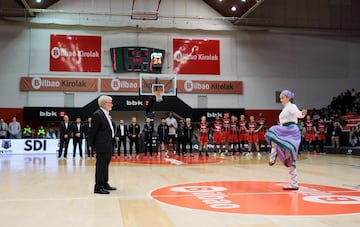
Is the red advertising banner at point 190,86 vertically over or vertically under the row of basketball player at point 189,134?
over

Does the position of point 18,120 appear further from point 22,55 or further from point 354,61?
point 354,61

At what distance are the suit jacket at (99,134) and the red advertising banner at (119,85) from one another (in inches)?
643

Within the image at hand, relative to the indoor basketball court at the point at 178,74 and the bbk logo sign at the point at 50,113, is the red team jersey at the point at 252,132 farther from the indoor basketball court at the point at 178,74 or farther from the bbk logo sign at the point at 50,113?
the bbk logo sign at the point at 50,113

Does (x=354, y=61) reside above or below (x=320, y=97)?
above

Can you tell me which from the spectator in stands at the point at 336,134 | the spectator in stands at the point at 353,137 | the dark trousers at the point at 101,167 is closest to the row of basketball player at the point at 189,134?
the spectator in stands at the point at 336,134

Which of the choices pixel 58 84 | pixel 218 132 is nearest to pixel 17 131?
pixel 58 84

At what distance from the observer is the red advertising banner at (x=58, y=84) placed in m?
21.5

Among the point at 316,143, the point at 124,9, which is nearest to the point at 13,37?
the point at 124,9

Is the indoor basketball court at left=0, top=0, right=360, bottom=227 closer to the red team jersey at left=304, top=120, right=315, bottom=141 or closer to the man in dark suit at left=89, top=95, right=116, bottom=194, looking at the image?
the red team jersey at left=304, top=120, right=315, bottom=141

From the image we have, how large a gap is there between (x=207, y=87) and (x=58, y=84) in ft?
29.8

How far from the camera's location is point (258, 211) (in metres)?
4.34

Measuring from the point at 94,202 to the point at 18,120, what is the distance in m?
18.1

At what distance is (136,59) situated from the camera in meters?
22.1

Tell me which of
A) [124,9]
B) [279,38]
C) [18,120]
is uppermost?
[124,9]
